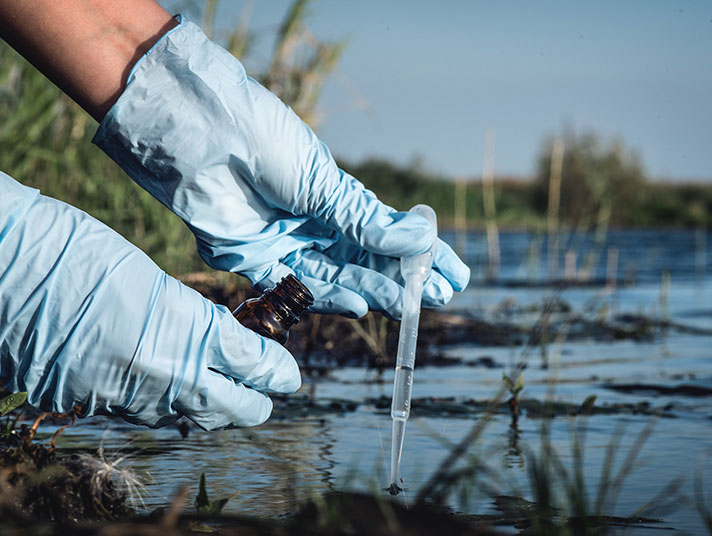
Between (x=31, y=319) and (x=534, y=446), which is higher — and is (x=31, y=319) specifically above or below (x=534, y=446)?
above

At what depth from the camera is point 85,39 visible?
2133 millimetres

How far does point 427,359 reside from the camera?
4.43m

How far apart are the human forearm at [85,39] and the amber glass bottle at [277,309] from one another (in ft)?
2.12

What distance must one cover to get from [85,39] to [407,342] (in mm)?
1133

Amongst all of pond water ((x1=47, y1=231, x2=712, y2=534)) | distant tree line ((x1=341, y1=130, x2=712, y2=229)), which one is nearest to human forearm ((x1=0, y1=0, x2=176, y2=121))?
pond water ((x1=47, y1=231, x2=712, y2=534))

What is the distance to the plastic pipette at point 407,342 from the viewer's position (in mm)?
2135

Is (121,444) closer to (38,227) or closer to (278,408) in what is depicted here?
(278,408)

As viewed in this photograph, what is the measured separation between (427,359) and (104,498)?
274 cm

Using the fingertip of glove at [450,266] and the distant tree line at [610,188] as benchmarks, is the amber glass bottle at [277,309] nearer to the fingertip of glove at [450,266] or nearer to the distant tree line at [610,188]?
the fingertip of glove at [450,266]

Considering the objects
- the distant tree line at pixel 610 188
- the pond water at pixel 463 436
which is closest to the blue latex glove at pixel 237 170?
the pond water at pixel 463 436

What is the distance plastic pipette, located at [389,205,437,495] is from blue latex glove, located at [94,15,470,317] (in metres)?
0.06

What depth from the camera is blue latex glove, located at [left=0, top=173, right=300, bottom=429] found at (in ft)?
6.34

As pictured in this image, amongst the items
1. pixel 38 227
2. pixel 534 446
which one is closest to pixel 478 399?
pixel 534 446

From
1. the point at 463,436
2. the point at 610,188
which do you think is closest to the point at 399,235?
the point at 463,436
